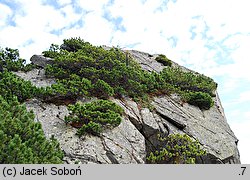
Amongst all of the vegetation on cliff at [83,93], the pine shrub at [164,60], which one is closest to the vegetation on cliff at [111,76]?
the vegetation on cliff at [83,93]

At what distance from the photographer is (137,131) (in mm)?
13109

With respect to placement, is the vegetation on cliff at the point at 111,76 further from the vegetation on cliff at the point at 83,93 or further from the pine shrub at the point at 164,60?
the pine shrub at the point at 164,60

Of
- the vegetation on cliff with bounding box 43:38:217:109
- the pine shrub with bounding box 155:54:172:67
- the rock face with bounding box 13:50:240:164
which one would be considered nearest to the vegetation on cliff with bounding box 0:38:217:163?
the vegetation on cliff with bounding box 43:38:217:109

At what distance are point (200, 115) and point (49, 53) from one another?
9.44m

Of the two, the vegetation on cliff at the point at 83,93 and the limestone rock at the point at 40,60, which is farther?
the limestone rock at the point at 40,60

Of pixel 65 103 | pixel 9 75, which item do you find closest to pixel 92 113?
pixel 65 103

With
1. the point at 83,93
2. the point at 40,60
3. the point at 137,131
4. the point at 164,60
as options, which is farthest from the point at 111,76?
the point at 164,60

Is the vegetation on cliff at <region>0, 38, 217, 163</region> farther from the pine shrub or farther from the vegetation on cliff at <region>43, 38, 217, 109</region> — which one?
the pine shrub

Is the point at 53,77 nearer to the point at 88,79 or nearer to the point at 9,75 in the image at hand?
the point at 88,79

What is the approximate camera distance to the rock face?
10.8m

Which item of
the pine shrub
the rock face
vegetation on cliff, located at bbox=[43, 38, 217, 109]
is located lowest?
the rock face

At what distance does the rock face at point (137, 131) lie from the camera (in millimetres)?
10754

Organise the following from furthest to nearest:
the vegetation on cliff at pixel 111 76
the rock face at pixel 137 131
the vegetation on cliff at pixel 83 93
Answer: the vegetation on cliff at pixel 111 76, the rock face at pixel 137 131, the vegetation on cliff at pixel 83 93
